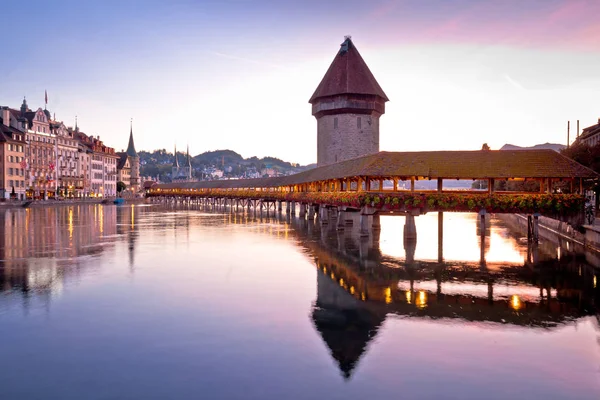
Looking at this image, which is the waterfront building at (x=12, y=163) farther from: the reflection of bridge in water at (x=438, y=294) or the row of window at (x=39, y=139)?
the reflection of bridge in water at (x=438, y=294)

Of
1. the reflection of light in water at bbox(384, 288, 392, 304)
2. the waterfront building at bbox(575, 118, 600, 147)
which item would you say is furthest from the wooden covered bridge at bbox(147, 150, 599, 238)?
the waterfront building at bbox(575, 118, 600, 147)

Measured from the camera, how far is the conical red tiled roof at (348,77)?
240ft

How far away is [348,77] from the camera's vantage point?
73750 millimetres

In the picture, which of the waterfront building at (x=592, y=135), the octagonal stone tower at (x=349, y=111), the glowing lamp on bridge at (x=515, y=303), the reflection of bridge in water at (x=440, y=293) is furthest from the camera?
the waterfront building at (x=592, y=135)

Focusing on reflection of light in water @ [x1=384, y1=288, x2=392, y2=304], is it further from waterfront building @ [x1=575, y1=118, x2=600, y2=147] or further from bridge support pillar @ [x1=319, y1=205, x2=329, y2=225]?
waterfront building @ [x1=575, y1=118, x2=600, y2=147]

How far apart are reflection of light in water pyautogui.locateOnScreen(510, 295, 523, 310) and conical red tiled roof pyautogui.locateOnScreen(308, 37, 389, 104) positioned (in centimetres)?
5855

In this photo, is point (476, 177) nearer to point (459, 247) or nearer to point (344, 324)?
point (459, 247)

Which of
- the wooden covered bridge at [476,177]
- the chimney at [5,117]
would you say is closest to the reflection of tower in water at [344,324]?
the wooden covered bridge at [476,177]

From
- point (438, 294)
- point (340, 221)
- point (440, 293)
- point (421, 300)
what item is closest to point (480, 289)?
point (440, 293)

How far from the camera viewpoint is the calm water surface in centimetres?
953

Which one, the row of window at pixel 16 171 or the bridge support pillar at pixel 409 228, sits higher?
the row of window at pixel 16 171

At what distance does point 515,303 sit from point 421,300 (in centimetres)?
279

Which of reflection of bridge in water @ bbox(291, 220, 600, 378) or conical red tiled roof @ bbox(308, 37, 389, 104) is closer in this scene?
reflection of bridge in water @ bbox(291, 220, 600, 378)

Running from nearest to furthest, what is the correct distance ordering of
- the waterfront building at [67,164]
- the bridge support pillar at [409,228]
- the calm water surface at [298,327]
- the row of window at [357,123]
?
the calm water surface at [298,327], the bridge support pillar at [409,228], the row of window at [357,123], the waterfront building at [67,164]
